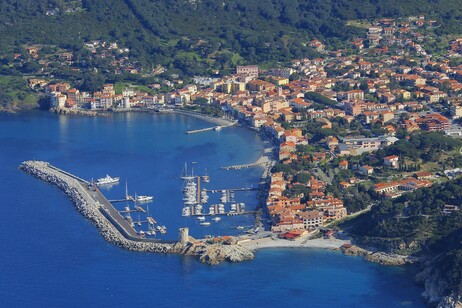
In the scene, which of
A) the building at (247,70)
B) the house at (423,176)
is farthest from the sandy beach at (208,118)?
the house at (423,176)

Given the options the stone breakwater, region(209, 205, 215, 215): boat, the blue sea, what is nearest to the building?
the blue sea

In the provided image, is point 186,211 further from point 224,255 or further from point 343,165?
point 343,165

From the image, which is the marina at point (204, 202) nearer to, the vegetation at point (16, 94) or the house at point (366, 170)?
the house at point (366, 170)

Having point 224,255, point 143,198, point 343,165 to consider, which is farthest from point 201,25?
point 224,255

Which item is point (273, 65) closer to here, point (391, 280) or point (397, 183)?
point (397, 183)

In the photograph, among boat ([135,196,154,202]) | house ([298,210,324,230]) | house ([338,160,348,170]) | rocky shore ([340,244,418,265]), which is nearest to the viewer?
rocky shore ([340,244,418,265])

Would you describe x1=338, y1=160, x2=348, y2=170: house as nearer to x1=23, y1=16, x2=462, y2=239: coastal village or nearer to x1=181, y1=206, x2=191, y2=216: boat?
x1=23, y1=16, x2=462, y2=239: coastal village

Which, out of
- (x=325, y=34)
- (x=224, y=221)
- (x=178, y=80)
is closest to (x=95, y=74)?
(x=178, y=80)

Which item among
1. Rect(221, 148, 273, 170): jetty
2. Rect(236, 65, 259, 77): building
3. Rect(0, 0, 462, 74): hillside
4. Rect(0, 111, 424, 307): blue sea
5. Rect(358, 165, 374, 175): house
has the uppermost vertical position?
Rect(0, 0, 462, 74): hillside
